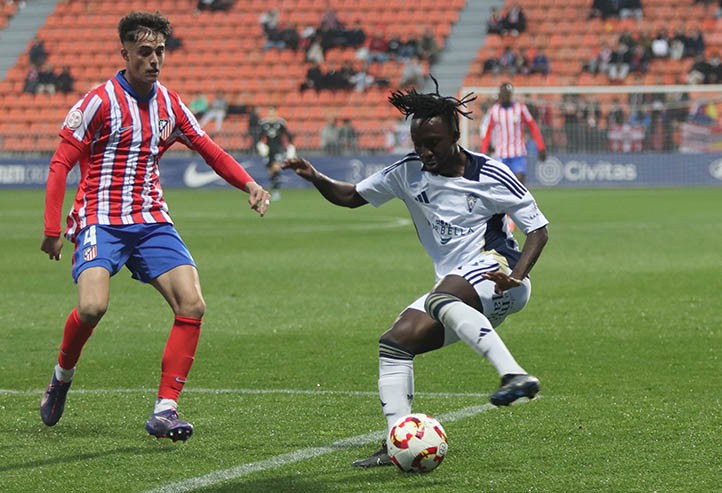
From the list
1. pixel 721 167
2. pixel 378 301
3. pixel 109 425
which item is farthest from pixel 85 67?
pixel 109 425

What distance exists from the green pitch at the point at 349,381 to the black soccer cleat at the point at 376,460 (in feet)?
0.19

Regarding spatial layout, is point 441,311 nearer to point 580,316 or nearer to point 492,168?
point 492,168

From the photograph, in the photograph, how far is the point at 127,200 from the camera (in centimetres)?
641

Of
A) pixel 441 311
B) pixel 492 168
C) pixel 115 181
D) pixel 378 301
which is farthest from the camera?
pixel 378 301

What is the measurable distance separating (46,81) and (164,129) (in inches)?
1316

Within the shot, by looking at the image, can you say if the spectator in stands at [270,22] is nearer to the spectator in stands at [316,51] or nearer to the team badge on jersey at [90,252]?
the spectator in stands at [316,51]

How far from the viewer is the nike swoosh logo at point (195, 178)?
33.9m

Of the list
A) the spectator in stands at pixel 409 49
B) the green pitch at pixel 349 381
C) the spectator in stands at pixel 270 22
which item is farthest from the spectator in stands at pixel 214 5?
the green pitch at pixel 349 381

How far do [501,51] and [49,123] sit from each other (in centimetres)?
1305

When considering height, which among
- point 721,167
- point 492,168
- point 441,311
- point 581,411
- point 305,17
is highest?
point 492,168

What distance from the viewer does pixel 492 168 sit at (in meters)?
5.79

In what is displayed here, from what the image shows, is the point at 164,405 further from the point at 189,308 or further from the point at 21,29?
the point at 21,29

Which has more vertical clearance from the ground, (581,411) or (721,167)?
(581,411)

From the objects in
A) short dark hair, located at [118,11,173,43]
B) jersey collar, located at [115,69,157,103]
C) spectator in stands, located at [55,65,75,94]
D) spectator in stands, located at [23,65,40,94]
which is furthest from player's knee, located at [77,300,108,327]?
spectator in stands, located at [23,65,40,94]
